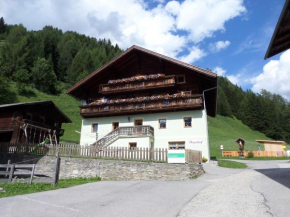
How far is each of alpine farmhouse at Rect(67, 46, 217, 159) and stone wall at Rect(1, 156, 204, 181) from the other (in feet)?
22.5

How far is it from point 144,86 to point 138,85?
943 mm

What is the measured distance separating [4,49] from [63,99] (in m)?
26.3

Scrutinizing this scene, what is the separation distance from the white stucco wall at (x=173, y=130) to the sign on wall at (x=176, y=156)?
885 centimetres

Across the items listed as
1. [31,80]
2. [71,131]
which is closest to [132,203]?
[71,131]

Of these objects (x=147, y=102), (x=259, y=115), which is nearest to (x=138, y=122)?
(x=147, y=102)

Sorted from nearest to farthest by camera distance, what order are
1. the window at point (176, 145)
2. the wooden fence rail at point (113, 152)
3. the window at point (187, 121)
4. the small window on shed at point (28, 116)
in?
the wooden fence rail at point (113, 152) < the window at point (176, 145) < the window at point (187, 121) < the small window on shed at point (28, 116)

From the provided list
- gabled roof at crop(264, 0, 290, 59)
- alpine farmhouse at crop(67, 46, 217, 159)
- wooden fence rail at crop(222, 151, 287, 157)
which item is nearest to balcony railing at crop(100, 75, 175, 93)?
alpine farmhouse at crop(67, 46, 217, 159)

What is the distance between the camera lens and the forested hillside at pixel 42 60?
211ft

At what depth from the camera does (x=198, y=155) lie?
55.2 feet

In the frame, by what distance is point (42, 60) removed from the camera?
70375mm

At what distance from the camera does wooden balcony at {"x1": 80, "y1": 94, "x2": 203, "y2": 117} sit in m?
23.9

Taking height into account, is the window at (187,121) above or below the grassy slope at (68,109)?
below

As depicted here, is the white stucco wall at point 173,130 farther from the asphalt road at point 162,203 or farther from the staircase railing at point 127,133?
the asphalt road at point 162,203

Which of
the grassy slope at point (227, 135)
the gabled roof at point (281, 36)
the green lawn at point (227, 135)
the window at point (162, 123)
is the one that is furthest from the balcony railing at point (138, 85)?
the grassy slope at point (227, 135)
